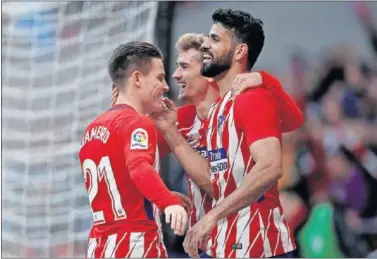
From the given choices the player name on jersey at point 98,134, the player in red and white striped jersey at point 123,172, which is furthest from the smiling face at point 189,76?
the player name on jersey at point 98,134

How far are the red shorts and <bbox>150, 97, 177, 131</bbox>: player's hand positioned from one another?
47 cm

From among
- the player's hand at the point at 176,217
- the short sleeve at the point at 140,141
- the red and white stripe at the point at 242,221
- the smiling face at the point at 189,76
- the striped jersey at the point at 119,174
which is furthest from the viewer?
the smiling face at the point at 189,76

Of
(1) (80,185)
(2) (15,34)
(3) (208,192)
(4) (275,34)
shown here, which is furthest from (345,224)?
(2) (15,34)

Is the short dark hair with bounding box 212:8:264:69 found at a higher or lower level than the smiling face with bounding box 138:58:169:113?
higher

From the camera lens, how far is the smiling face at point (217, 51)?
263 cm

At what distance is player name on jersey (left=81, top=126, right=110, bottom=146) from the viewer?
2.31m

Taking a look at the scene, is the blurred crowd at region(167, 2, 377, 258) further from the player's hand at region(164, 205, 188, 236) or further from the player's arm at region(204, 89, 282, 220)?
the player's hand at region(164, 205, 188, 236)

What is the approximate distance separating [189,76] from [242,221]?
1.87ft

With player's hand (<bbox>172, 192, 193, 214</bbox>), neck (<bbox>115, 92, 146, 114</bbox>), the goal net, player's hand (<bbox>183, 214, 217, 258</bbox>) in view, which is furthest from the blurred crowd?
neck (<bbox>115, 92, 146, 114</bbox>)

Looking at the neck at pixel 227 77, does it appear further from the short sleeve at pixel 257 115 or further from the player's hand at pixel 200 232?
the player's hand at pixel 200 232

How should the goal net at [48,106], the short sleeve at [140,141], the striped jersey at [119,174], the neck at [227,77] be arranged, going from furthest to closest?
1. the goal net at [48,106]
2. the neck at [227,77]
3. the striped jersey at [119,174]
4. the short sleeve at [140,141]

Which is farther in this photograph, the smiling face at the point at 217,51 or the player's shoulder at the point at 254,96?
the smiling face at the point at 217,51

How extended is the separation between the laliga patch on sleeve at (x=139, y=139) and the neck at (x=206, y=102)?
0.51 m

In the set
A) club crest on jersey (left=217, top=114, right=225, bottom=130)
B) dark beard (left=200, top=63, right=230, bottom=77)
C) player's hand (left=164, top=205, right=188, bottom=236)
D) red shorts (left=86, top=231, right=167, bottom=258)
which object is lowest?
red shorts (left=86, top=231, right=167, bottom=258)
